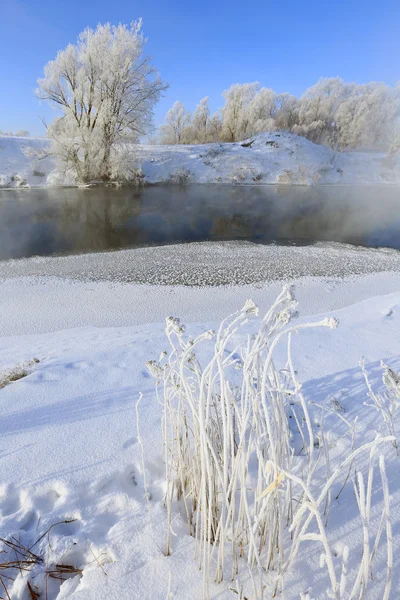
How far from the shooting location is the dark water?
433 inches

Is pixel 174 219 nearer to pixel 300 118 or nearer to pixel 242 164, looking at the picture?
pixel 242 164

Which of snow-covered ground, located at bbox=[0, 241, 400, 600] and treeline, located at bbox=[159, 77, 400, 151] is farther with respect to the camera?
treeline, located at bbox=[159, 77, 400, 151]

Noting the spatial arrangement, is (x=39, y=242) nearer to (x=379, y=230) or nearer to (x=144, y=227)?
(x=144, y=227)

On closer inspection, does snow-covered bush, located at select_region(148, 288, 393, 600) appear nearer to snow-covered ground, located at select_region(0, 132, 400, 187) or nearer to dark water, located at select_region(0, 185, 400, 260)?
dark water, located at select_region(0, 185, 400, 260)

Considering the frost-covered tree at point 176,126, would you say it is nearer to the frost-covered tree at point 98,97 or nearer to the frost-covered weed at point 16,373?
the frost-covered tree at point 98,97

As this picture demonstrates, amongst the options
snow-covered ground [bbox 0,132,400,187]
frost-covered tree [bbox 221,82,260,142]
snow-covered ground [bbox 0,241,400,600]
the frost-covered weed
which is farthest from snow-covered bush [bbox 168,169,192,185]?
the frost-covered weed

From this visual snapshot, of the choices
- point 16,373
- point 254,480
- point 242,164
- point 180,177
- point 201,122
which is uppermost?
point 201,122

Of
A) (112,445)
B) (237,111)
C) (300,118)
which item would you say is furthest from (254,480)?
(300,118)

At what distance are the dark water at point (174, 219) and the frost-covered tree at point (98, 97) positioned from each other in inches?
133

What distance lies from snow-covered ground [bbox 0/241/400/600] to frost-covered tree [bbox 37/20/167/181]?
70.2ft

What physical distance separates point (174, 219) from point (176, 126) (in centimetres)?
3723

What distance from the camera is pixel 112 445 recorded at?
7.09 feet

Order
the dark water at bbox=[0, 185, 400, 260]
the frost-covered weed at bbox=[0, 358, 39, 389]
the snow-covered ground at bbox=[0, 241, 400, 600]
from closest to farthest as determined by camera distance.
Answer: the snow-covered ground at bbox=[0, 241, 400, 600] → the frost-covered weed at bbox=[0, 358, 39, 389] → the dark water at bbox=[0, 185, 400, 260]

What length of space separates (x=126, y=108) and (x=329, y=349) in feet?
89.8
